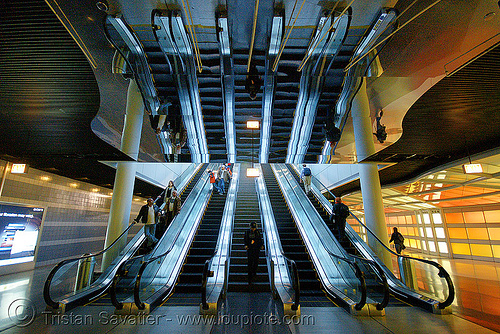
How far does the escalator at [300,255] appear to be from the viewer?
5242 millimetres

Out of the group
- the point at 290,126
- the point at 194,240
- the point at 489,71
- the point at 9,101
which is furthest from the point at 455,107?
the point at 9,101

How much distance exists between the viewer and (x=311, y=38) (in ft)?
12.6

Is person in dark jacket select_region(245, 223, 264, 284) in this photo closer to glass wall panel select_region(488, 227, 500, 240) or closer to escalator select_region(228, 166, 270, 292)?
escalator select_region(228, 166, 270, 292)

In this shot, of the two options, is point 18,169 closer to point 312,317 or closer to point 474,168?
point 312,317

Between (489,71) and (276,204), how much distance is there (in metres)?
7.37

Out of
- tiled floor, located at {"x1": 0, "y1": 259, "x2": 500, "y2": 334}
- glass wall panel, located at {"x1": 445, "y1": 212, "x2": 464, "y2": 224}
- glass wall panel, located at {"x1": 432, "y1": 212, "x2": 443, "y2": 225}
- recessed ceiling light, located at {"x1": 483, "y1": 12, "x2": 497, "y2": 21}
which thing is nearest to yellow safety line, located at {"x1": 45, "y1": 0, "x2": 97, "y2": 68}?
tiled floor, located at {"x1": 0, "y1": 259, "x2": 500, "y2": 334}

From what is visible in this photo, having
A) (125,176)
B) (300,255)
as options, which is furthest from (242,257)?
(125,176)

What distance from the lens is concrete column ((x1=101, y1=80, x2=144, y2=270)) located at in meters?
5.66

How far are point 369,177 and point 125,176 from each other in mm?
7914
